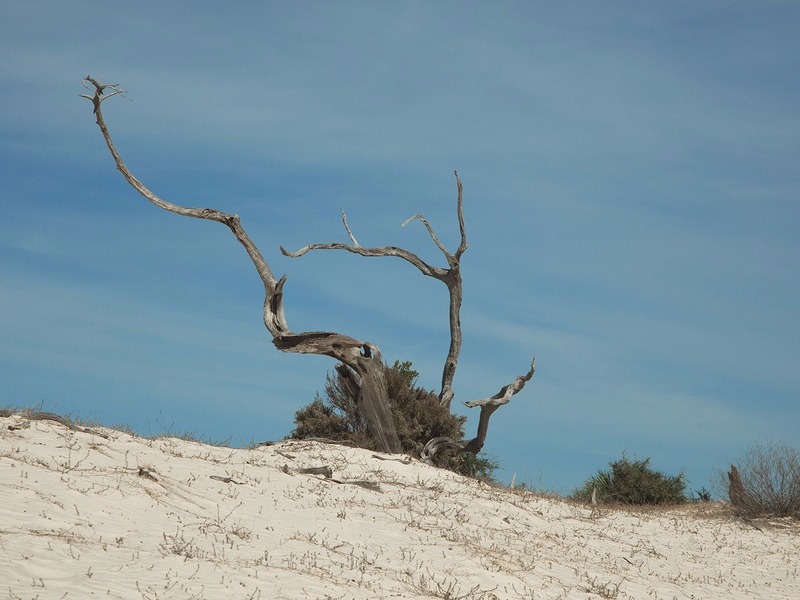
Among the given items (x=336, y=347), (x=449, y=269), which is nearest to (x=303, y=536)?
(x=336, y=347)

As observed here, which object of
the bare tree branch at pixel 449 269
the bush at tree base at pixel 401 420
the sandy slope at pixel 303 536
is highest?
the bare tree branch at pixel 449 269

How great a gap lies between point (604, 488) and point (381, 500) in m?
13.0

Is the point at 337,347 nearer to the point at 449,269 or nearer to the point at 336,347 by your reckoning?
the point at 336,347

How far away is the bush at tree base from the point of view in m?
21.5

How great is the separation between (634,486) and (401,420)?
27.3ft

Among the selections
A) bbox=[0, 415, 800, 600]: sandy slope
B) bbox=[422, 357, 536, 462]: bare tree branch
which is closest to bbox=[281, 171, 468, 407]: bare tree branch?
bbox=[422, 357, 536, 462]: bare tree branch

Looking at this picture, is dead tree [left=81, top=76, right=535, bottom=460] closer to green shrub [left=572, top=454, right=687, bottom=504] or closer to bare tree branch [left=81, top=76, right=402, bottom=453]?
bare tree branch [left=81, top=76, right=402, bottom=453]

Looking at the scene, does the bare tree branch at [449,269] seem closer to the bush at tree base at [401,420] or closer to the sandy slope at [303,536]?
the bush at tree base at [401,420]

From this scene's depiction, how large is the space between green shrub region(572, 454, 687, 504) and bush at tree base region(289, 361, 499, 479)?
4650mm

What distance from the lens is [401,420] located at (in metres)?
21.6

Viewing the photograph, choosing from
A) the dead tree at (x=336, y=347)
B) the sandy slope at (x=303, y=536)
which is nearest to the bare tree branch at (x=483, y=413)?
the dead tree at (x=336, y=347)

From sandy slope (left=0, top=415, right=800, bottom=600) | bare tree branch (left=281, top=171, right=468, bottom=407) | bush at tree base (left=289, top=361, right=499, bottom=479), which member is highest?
bare tree branch (left=281, top=171, right=468, bottom=407)

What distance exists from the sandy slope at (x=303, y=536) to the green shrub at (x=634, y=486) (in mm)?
6320

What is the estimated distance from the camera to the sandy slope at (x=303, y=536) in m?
8.98
